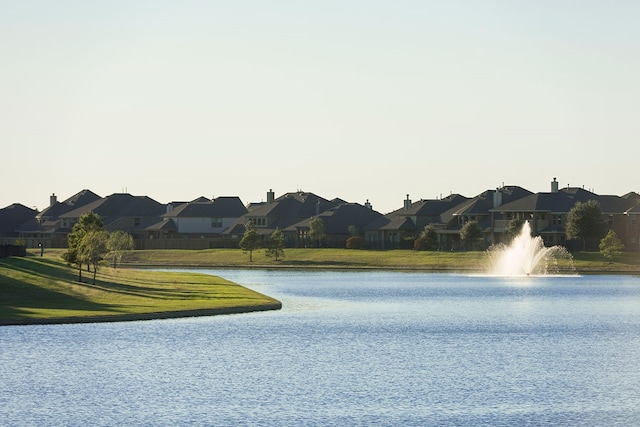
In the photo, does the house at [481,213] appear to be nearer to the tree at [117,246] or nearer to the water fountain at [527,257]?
the water fountain at [527,257]

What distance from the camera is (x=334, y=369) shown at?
52.0 metres

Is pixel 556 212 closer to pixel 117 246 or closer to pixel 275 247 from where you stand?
pixel 275 247

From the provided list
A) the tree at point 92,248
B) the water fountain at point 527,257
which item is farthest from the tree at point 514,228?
the tree at point 92,248

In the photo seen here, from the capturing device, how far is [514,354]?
5797cm

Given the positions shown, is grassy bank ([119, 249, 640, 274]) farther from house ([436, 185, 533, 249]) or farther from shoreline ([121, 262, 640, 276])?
house ([436, 185, 533, 249])

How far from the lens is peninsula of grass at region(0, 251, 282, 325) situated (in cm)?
7050

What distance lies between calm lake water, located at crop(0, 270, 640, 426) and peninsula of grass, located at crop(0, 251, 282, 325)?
1.76 metres

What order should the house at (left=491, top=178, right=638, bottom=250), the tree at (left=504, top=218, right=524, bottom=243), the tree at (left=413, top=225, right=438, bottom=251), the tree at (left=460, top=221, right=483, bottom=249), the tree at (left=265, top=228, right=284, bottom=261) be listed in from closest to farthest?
the house at (left=491, top=178, right=638, bottom=250) → the tree at (left=504, top=218, right=524, bottom=243) → the tree at (left=460, top=221, right=483, bottom=249) → the tree at (left=413, top=225, right=438, bottom=251) → the tree at (left=265, top=228, right=284, bottom=261)

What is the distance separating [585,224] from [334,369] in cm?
11754

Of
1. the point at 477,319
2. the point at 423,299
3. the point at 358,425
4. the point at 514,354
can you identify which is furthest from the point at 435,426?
the point at 423,299

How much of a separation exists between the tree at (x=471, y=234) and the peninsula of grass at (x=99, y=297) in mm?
71643

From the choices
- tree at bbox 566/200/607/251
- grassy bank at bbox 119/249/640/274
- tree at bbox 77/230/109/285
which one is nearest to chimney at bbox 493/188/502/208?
grassy bank at bbox 119/249/640/274

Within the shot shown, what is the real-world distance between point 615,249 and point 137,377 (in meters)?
111

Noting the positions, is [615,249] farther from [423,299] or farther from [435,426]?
[435,426]
